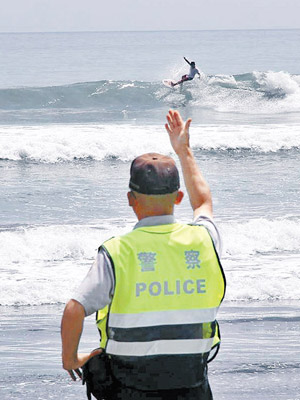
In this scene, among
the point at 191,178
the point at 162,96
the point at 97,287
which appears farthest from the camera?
the point at 162,96

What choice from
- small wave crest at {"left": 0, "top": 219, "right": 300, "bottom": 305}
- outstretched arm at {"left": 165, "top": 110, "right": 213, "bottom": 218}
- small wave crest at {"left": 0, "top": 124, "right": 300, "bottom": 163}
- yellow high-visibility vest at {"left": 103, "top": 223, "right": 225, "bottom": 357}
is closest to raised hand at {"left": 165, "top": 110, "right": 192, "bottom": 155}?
outstretched arm at {"left": 165, "top": 110, "right": 213, "bottom": 218}

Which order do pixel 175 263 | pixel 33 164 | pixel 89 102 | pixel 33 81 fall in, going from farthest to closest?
pixel 33 81 → pixel 89 102 → pixel 33 164 → pixel 175 263

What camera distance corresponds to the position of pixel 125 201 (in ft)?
42.6

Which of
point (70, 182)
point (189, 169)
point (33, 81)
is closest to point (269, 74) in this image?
point (33, 81)

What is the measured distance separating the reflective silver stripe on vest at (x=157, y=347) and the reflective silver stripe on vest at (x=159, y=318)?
0.05 m

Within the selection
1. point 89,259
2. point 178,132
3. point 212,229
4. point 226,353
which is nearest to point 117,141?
point 89,259

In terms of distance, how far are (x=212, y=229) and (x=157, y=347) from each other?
41 cm

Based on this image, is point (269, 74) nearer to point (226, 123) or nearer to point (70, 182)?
point (226, 123)

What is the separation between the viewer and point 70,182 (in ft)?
52.2

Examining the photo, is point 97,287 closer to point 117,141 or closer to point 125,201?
point 125,201

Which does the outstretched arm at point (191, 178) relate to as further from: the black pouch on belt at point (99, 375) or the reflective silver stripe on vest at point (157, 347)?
the black pouch on belt at point (99, 375)

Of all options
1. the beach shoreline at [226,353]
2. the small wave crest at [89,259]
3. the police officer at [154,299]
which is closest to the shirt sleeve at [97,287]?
the police officer at [154,299]

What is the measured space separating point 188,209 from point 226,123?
1452 centimetres

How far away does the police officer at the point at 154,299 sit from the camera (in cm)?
253
